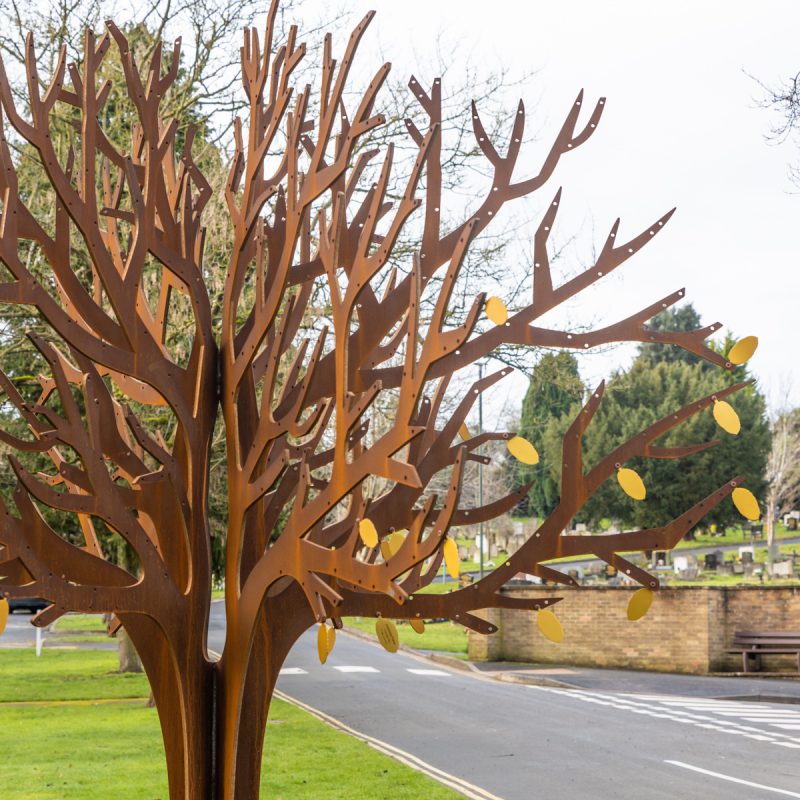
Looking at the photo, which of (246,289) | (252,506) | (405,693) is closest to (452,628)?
(405,693)

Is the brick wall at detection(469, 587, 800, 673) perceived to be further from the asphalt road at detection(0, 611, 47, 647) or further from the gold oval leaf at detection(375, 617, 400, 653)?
Result: the gold oval leaf at detection(375, 617, 400, 653)

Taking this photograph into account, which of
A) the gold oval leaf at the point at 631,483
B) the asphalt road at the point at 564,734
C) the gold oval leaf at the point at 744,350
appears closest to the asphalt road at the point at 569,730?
the asphalt road at the point at 564,734

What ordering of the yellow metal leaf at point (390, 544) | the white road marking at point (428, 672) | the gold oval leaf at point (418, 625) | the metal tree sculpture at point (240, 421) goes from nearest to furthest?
the metal tree sculpture at point (240, 421) → the yellow metal leaf at point (390, 544) → the gold oval leaf at point (418, 625) → the white road marking at point (428, 672)

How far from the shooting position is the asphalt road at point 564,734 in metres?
11.1

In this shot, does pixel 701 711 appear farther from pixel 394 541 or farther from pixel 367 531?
pixel 367 531

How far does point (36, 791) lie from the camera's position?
32.3 ft

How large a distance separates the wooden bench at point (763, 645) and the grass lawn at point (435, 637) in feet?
20.2

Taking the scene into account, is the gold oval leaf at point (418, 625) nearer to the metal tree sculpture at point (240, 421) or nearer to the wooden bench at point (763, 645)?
the metal tree sculpture at point (240, 421)

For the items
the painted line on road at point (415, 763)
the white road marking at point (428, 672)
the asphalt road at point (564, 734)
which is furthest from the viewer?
the white road marking at point (428, 672)

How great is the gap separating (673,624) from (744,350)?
18.9 metres

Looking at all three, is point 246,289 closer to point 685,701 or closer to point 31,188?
point 31,188

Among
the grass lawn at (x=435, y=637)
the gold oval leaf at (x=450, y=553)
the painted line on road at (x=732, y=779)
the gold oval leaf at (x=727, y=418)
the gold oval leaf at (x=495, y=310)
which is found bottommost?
the painted line on road at (x=732, y=779)

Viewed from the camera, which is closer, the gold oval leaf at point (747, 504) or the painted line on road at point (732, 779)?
the gold oval leaf at point (747, 504)

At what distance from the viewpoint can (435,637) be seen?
1262 inches
